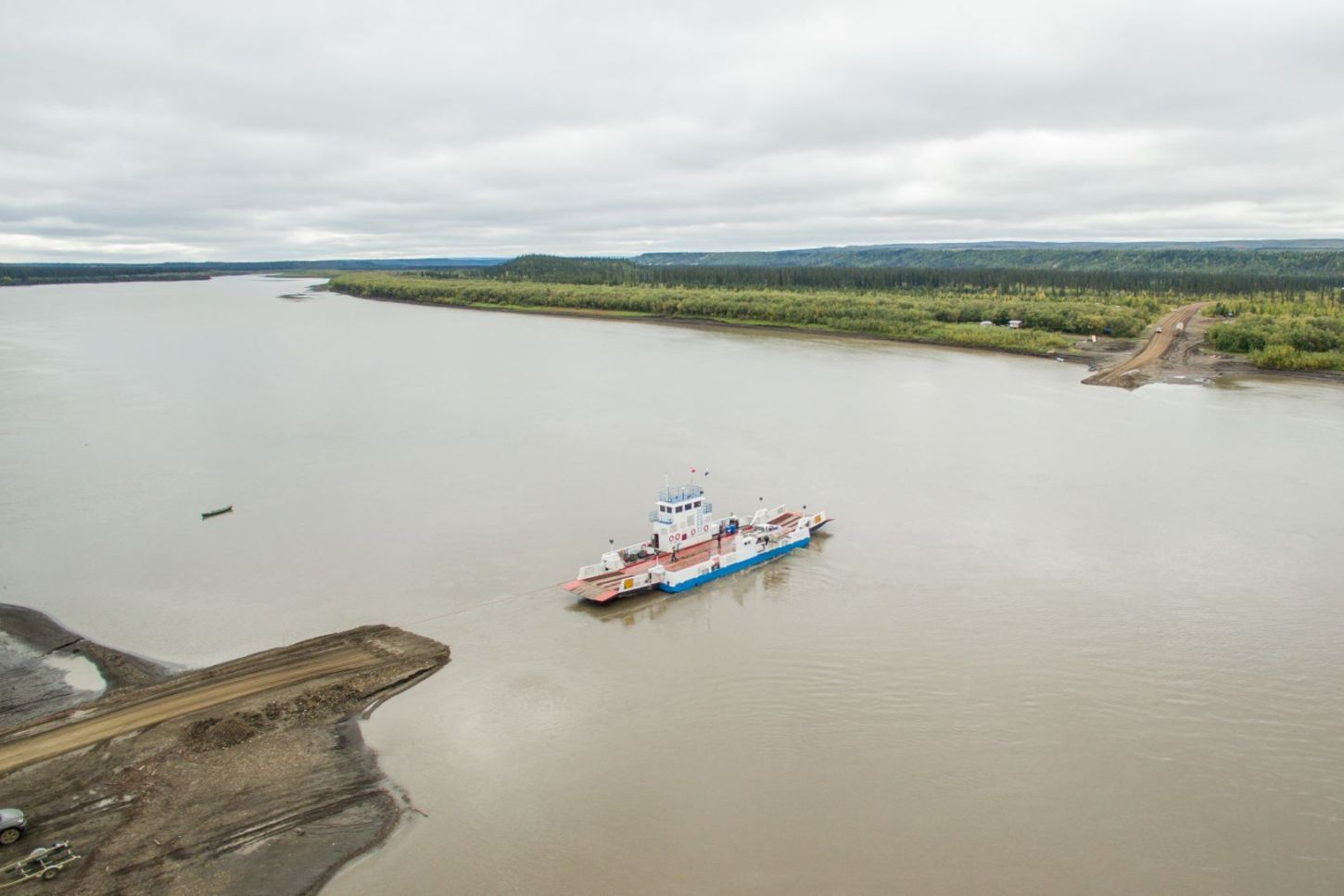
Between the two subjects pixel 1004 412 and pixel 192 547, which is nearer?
pixel 192 547

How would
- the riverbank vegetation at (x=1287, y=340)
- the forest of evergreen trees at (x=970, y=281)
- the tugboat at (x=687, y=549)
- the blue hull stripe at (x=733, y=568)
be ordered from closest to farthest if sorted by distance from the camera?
the tugboat at (x=687, y=549)
the blue hull stripe at (x=733, y=568)
the riverbank vegetation at (x=1287, y=340)
the forest of evergreen trees at (x=970, y=281)

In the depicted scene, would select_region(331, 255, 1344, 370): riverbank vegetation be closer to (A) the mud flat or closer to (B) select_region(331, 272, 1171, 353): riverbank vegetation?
(B) select_region(331, 272, 1171, 353): riverbank vegetation

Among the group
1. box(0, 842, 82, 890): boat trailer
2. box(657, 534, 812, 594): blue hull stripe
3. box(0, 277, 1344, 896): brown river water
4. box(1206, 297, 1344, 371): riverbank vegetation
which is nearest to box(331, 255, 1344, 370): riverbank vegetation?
box(1206, 297, 1344, 371): riverbank vegetation

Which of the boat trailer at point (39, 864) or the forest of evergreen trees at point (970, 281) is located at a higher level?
the forest of evergreen trees at point (970, 281)

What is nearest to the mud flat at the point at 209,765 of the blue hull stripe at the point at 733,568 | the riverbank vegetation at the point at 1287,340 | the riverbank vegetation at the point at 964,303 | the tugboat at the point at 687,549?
the tugboat at the point at 687,549

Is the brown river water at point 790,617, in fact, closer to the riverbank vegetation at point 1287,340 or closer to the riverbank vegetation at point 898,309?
the riverbank vegetation at point 1287,340

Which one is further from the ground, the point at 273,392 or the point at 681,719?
the point at 273,392

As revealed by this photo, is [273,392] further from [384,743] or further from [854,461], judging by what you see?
[384,743]

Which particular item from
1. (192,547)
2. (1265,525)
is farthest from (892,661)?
(192,547)
